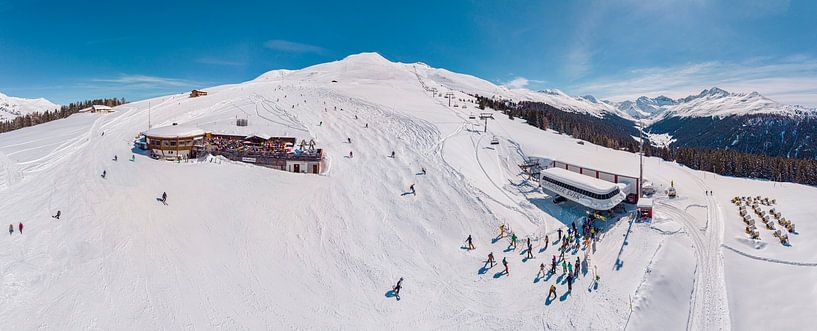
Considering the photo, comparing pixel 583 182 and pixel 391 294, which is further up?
pixel 583 182

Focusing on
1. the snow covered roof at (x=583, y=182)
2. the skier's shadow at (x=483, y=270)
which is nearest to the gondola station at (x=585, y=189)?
the snow covered roof at (x=583, y=182)

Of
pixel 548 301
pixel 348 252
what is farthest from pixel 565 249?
pixel 348 252

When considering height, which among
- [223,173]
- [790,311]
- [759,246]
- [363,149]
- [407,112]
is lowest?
[790,311]

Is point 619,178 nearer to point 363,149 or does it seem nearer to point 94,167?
point 363,149

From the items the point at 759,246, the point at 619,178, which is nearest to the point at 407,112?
the point at 619,178

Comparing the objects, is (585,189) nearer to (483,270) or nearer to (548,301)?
(483,270)
